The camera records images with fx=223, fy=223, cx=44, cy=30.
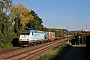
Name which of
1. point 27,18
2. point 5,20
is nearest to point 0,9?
point 5,20

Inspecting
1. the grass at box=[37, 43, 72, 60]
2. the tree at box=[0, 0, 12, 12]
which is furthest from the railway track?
the tree at box=[0, 0, 12, 12]

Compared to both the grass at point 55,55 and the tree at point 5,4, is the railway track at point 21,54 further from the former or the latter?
the tree at point 5,4

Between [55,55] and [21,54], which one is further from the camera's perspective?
[21,54]

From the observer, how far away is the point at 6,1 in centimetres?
4903

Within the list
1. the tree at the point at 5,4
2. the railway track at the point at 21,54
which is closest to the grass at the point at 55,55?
the railway track at the point at 21,54

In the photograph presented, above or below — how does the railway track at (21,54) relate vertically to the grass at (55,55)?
below

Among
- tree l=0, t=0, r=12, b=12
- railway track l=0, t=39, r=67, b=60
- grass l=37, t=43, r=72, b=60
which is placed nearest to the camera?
grass l=37, t=43, r=72, b=60

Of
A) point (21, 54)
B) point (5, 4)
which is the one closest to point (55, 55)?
point (21, 54)

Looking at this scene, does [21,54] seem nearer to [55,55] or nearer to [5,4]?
[55,55]

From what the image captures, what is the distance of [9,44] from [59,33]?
87.5 metres

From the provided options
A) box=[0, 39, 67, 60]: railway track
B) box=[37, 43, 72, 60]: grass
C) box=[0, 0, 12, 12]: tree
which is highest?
box=[0, 0, 12, 12]: tree

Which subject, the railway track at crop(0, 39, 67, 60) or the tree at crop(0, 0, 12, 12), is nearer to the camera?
the railway track at crop(0, 39, 67, 60)

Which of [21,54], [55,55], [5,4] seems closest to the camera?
[55,55]

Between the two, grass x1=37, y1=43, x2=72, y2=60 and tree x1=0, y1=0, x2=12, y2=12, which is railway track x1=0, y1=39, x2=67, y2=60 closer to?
grass x1=37, y1=43, x2=72, y2=60
